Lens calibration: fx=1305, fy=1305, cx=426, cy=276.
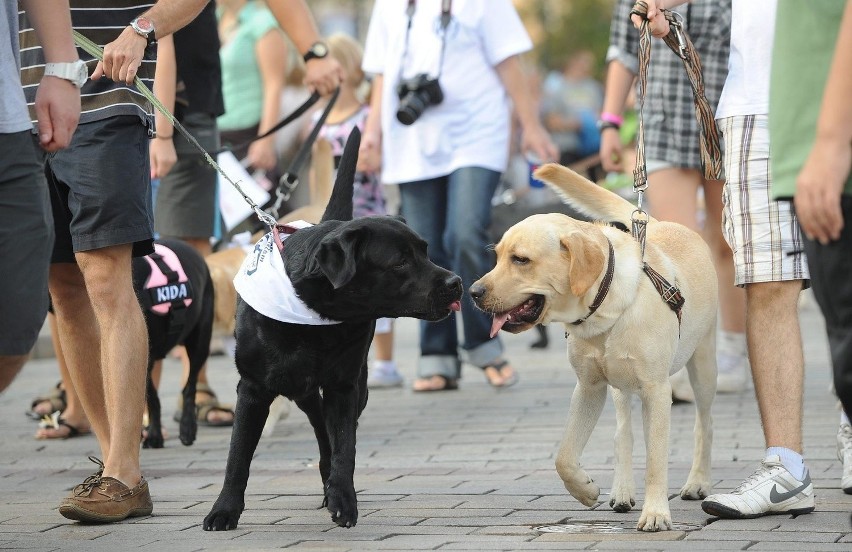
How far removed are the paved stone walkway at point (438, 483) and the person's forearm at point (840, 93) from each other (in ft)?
4.56

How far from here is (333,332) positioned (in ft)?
14.0

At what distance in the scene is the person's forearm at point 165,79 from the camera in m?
6.33

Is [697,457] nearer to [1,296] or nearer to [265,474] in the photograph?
[265,474]

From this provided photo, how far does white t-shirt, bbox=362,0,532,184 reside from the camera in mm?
7738

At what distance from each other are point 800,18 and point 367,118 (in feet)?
18.3

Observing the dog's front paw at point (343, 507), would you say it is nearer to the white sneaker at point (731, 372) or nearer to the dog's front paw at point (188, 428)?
the dog's front paw at point (188, 428)

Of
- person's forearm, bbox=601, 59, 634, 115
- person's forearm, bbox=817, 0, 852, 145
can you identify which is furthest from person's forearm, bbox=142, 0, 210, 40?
person's forearm, bbox=601, 59, 634, 115

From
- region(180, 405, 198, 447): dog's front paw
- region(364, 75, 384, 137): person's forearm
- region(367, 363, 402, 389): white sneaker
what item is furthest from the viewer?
region(367, 363, 402, 389): white sneaker

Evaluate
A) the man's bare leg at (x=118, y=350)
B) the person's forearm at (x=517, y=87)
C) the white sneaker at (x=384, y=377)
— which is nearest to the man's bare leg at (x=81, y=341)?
the man's bare leg at (x=118, y=350)

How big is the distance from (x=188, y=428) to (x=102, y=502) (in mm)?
1731

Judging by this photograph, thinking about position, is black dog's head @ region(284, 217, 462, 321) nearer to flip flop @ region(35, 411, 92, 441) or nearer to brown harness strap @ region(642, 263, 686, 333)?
brown harness strap @ region(642, 263, 686, 333)

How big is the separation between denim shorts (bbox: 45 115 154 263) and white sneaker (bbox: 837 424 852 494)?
8.56 ft

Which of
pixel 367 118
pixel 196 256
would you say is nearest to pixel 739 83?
pixel 196 256

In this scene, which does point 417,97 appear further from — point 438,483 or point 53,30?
point 53,30
